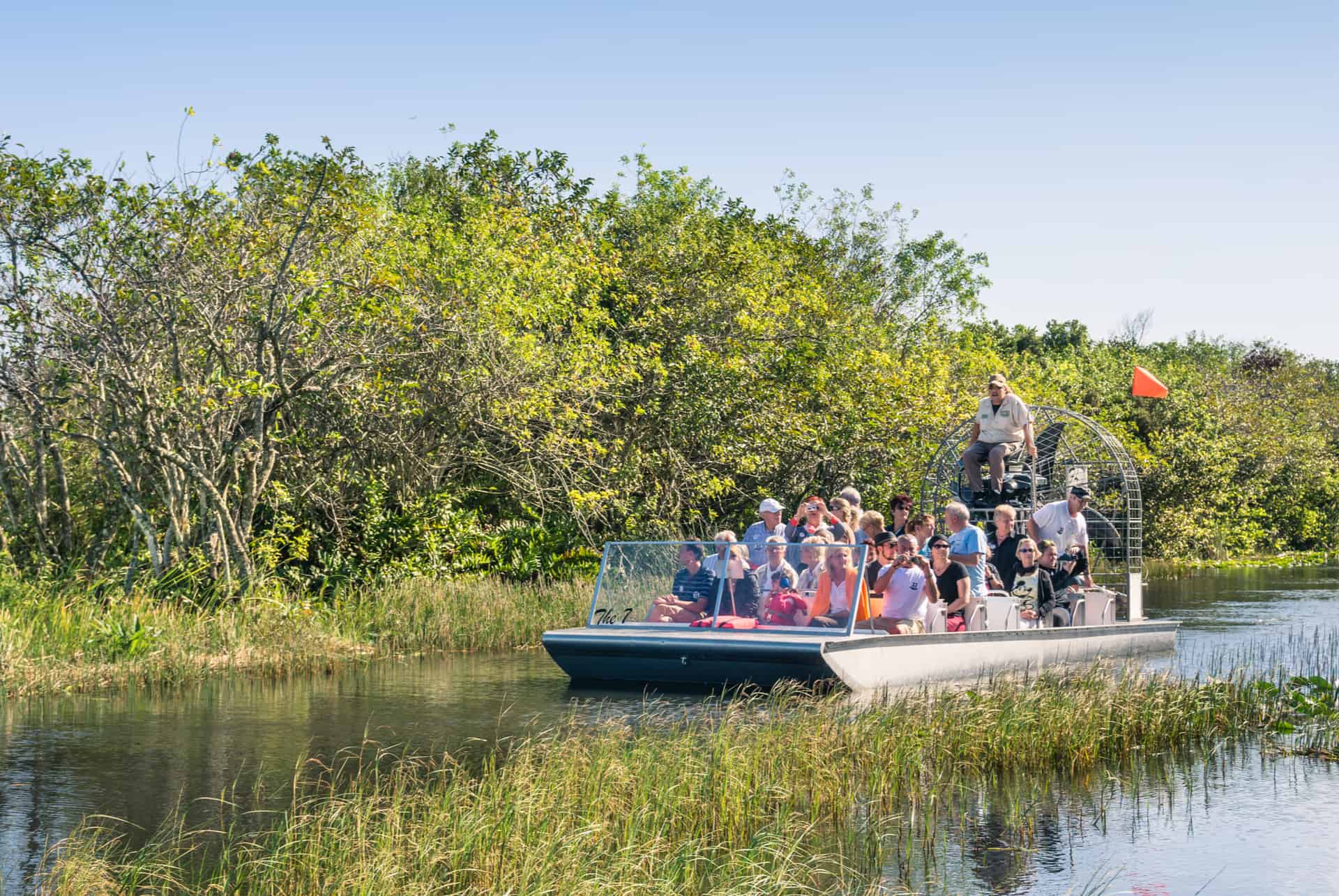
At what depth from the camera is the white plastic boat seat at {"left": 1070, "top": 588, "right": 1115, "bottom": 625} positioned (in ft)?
57.0

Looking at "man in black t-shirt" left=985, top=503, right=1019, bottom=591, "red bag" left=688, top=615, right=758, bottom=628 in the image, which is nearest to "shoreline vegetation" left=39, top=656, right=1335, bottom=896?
"red bag" left=688, top=615, right=758, bottom=628

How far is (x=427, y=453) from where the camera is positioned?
22.2m

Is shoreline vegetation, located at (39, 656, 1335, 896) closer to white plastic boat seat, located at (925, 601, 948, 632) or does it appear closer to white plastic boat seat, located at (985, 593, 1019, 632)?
white plastic boat seat, located at (925, 601, 948, 632)

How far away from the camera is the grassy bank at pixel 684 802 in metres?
7.09

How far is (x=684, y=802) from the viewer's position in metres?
8.66

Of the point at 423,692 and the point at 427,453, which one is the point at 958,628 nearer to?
the point at 423,692

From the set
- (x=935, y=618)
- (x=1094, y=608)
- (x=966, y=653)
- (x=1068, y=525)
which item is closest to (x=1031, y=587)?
(x=1068, y=525)

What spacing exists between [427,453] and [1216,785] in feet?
46.5

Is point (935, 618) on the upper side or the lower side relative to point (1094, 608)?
upper

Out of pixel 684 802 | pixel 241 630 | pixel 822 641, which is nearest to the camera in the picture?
pixel 684 802

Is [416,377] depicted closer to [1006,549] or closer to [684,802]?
[1006,549]

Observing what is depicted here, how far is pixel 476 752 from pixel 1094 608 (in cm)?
957

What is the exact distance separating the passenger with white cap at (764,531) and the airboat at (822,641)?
398 millimetres

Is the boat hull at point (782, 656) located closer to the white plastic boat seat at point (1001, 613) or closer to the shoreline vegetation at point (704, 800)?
the white plastic boat seat at point (1001, 613)
